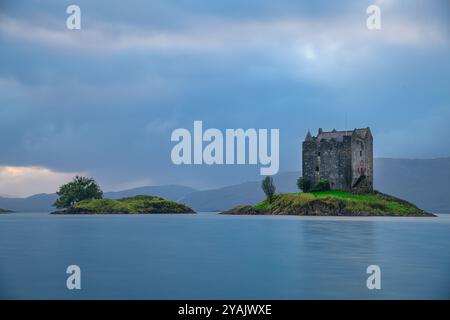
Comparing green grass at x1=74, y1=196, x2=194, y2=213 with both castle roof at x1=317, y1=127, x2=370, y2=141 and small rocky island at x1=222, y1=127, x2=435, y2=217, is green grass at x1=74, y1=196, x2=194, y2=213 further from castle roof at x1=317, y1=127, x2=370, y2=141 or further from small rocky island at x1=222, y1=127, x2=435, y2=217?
castle roof at x1=317, y1=127, x2=370, y2=141

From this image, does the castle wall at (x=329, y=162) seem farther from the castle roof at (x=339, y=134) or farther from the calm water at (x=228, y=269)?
the calm water at (x=228, y=269)

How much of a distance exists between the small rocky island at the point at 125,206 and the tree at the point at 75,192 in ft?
7.11

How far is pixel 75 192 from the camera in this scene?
145 m

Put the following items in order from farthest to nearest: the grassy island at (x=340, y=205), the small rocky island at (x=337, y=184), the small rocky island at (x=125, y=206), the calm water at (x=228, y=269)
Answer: the small rocky island at (x=125, y=206) → the small rocky island at (x=337, y=184) → the grassy island at (x=340, y=205) → the calm water at (x=228, y=269)

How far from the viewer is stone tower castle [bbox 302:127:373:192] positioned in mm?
105625

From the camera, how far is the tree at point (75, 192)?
14525cm

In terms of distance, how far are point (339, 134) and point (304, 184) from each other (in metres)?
12.1

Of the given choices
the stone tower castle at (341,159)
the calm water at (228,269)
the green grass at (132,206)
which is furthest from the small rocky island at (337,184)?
the calm water at (228,269)

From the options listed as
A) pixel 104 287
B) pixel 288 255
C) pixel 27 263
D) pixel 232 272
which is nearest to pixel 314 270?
pixel 232 272

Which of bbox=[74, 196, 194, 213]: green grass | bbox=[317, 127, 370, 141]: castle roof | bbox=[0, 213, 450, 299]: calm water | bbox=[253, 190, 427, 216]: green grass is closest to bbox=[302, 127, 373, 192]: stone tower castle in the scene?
bbox=[317, 127, 370, 141]: castle roof

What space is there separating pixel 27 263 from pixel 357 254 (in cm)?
1934

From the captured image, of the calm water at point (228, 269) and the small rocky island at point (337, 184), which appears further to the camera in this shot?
the small rocky island at point (337, 184)

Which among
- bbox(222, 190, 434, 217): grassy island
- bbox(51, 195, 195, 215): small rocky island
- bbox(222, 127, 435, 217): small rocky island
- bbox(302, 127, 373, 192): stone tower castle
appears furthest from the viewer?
bbox(51, 195, 195, 215): small rocky island

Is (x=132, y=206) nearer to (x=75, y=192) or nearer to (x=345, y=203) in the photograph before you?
(x=75, y=192)
